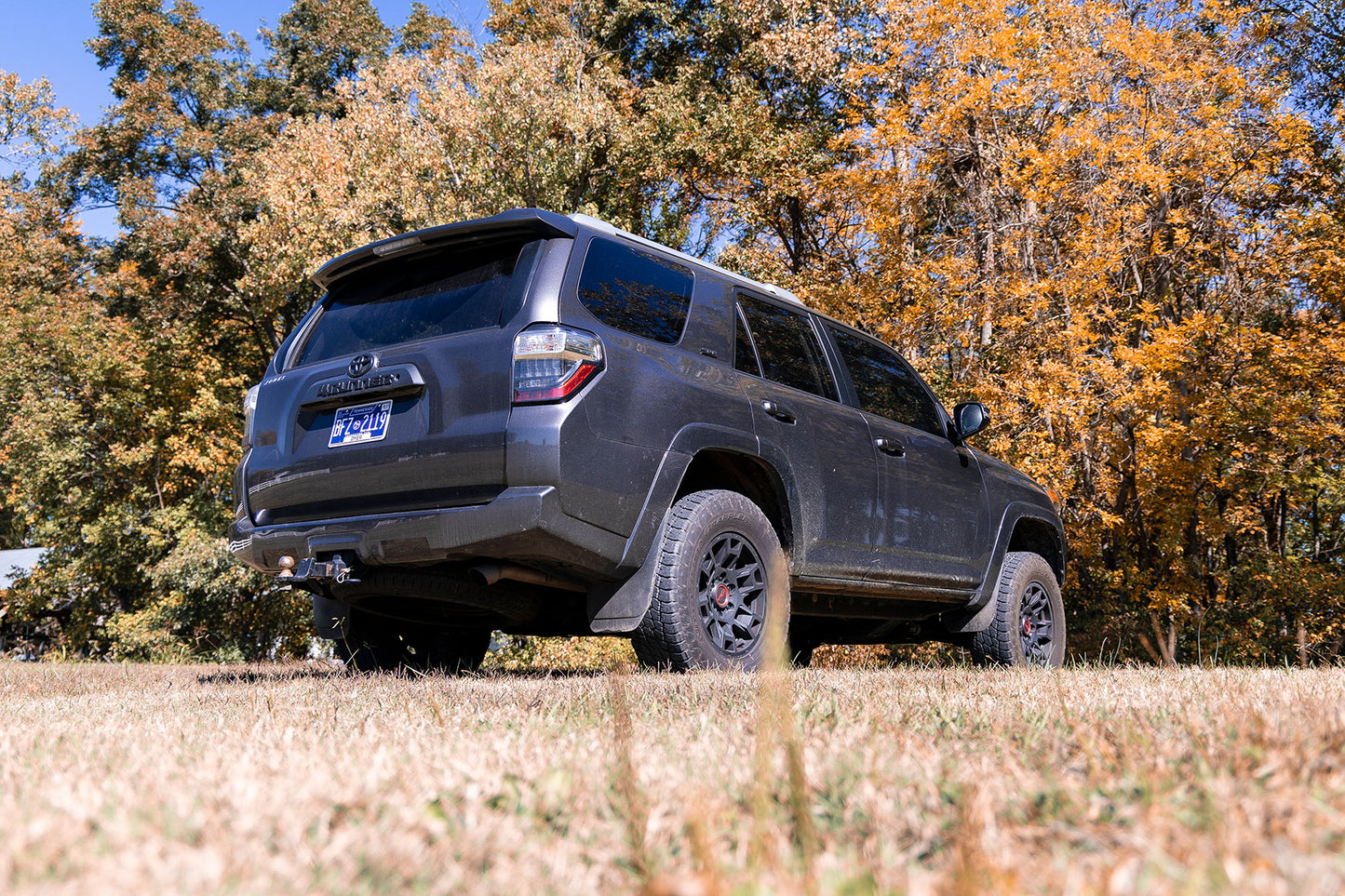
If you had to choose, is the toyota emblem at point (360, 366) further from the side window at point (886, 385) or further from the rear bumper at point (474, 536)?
the side window at point (886, 385)

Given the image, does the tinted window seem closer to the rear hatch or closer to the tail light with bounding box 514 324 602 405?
the rear hatch

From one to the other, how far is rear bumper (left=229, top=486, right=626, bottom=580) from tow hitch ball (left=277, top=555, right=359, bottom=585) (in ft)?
0.12

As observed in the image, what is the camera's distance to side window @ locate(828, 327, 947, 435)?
5.60 meters

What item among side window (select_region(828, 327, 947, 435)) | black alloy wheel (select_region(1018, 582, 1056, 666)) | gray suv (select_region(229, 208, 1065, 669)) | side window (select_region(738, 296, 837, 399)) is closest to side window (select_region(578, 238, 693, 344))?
gray suv (select_region(229, 208, 1065, 669))

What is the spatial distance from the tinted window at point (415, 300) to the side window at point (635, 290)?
1.11 feet

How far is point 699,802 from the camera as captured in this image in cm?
152

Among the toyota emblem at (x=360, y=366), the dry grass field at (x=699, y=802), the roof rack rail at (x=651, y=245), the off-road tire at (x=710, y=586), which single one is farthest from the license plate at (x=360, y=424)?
the dry grass field at (x=699, y=802)

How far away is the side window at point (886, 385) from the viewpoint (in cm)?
560

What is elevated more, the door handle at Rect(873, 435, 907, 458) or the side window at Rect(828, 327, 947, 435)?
the side window at Rect(828, 327, 947, 435)

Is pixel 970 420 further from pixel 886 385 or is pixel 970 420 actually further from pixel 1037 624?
pixel 1037 624

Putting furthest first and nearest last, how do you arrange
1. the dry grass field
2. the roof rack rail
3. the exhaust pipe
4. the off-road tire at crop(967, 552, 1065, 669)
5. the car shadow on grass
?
the off-road tire at crop(967, 552, 1065, 669) < the car shadow on grass < the roof rack rail < the exhaust pipe < the dry grass field

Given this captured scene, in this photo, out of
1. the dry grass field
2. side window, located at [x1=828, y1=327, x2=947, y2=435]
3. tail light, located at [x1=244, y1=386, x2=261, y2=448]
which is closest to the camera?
the dry grass field

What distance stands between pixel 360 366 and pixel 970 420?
3.71 meters

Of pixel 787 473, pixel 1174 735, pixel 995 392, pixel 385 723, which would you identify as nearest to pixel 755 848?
pixel 1174 735
